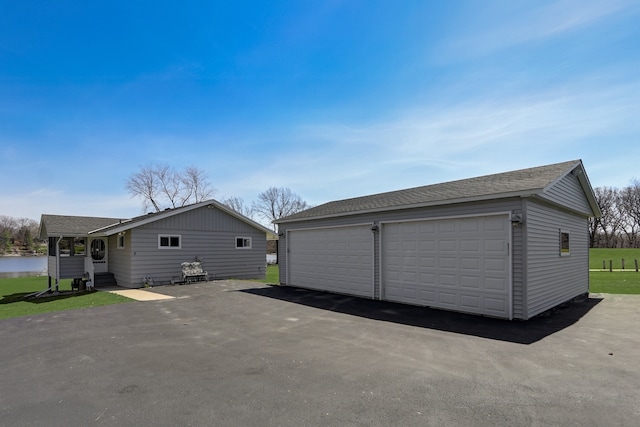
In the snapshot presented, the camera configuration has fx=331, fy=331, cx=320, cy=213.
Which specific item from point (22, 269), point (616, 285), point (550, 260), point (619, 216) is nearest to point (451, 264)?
point (550, 260)

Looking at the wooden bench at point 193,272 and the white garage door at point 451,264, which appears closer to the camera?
the white garage door at point 451,264

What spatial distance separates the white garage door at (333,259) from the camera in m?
11.2

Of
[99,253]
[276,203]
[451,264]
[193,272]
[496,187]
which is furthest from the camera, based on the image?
[276,203]

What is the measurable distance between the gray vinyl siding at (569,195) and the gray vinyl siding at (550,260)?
0.90ft

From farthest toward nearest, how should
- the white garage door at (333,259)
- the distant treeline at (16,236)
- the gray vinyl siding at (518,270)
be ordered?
the distant treeline at (16,236), the white garage door at (333,259), the gray vinyl siding at (518,270)

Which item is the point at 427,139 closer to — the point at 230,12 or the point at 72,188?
the point at 230,12

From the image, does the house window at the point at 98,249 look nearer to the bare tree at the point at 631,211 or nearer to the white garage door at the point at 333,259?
the white garage door at the point at 333,259

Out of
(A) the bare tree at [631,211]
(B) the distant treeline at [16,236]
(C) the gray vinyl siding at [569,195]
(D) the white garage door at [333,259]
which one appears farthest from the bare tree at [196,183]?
(A) the bare tree at [631,211]

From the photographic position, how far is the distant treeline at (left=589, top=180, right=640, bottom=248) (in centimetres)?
4853

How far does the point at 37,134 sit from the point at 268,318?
15.5 metres

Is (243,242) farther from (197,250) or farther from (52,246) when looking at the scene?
(52,246)

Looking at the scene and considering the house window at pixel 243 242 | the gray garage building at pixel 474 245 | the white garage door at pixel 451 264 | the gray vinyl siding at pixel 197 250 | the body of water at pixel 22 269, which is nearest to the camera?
the gray garage building at pixel 474 245

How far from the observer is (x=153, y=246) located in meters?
15.8

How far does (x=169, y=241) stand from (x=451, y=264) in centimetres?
1336
